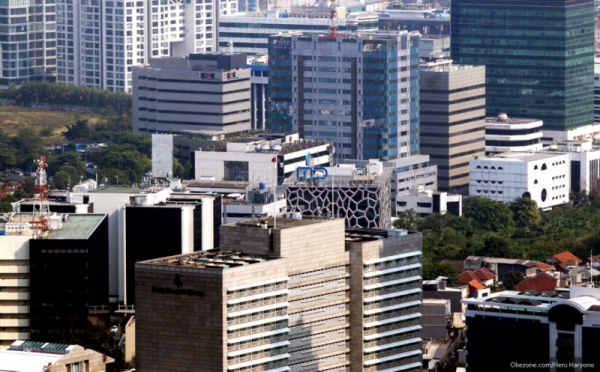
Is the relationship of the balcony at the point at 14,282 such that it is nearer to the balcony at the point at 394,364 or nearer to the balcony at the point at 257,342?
the balcony at the point at 394,364

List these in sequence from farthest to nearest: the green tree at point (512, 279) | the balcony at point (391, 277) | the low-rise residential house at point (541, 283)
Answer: the green tree at point (512, 279)
the low-rise residential house at point (541, 283)
the balcony at point (391, 277)

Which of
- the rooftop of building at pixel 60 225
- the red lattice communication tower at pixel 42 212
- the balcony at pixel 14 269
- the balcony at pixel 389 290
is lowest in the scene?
the balcony at pixel 14 269

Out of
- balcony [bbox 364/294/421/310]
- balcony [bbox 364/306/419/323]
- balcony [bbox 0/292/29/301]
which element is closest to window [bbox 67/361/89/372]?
balcony [bbox 0/292/29/301]

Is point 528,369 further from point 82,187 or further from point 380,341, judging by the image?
point 82,187

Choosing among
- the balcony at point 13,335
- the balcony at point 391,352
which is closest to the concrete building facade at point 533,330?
the balcony at point 391,352

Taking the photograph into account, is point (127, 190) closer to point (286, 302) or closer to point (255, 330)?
point (286, 302)

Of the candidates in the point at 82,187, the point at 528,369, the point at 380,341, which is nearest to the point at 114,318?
the point at 82,187
